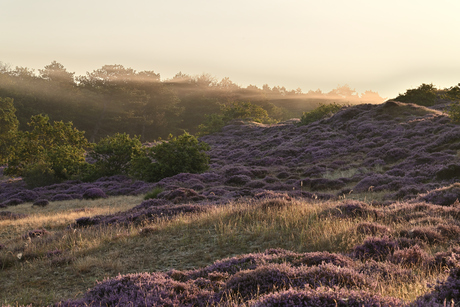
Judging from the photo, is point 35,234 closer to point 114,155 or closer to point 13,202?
point 13,202

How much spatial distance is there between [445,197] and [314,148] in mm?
17776

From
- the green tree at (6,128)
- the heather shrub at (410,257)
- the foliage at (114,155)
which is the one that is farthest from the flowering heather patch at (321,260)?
the green tree at (6,128)

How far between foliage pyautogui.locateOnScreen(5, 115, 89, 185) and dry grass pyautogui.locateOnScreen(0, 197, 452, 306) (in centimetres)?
1825

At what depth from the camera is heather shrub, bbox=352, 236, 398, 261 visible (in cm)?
586

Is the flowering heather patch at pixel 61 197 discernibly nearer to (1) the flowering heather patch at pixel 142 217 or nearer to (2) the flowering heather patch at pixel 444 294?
(1) the flowering heather patch at pixel 142 217

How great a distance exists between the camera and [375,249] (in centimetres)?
607

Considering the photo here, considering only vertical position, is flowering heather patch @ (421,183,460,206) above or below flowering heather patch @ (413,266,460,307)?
below

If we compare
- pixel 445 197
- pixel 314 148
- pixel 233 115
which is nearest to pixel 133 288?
pixel 445 197

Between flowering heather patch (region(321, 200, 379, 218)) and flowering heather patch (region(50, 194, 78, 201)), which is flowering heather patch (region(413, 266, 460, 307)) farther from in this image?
flowering heather patch (region(50, 194, 78, 201))

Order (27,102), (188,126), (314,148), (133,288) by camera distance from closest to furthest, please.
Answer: (133,288)
(314,148)
(27,102)
(188,126)

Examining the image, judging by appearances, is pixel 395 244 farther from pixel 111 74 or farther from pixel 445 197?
pixel 111 74

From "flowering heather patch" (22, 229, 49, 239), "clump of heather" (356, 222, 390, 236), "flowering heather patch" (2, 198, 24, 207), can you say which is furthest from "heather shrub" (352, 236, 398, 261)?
"flowering heather patch" (2, 198, 24, 207)

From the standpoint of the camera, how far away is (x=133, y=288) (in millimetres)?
4578

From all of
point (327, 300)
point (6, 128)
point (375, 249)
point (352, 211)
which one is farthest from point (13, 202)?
point (327, 300)
